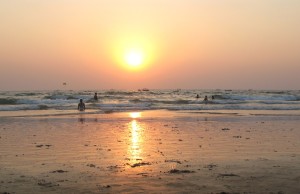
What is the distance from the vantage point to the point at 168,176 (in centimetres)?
941

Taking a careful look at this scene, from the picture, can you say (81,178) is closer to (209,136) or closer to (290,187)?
(290,187)

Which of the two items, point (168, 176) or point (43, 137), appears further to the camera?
point (43, 137)

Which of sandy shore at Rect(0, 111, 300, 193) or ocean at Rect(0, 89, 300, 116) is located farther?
ocean at Rect(0, 89, 300, 116)

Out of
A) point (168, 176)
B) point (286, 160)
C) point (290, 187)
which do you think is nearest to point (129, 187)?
point (168, 176)

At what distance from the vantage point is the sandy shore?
27.8 feet

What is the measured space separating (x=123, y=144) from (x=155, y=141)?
151cm

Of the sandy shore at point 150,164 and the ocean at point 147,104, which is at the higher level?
the sandy shore at point 150,164

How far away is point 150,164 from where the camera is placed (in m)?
11.0

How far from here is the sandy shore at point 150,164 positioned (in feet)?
27.8

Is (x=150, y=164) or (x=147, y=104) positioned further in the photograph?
(x=147, y=104)

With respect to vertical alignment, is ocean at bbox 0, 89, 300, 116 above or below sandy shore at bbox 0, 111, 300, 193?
below

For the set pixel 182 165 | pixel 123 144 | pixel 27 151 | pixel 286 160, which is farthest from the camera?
pixel 123 144

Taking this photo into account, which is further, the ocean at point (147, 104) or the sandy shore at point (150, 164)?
the ocean at point (147, 104)

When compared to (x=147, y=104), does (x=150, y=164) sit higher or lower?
higher
